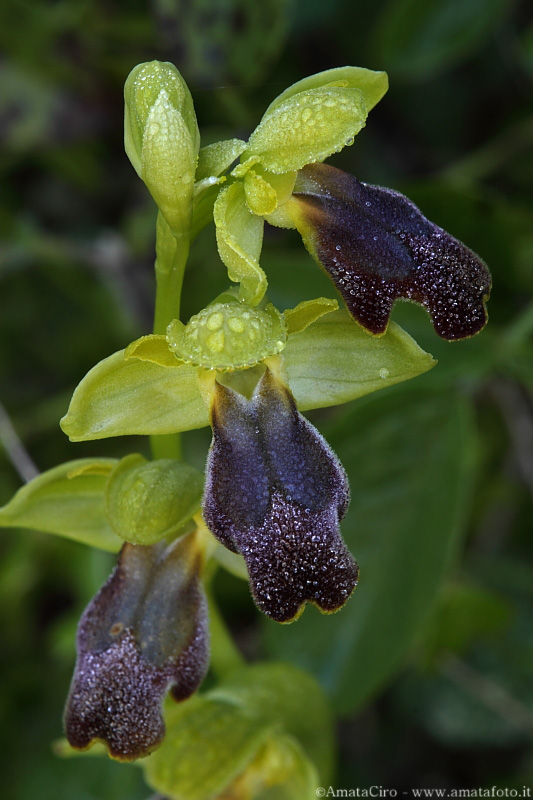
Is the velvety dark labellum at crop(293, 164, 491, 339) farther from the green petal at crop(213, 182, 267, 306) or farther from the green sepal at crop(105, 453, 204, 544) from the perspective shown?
the green sepal at crop(105, 453, 204, 544)

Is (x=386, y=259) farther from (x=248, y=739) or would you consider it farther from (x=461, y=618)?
(x=461, y=618)

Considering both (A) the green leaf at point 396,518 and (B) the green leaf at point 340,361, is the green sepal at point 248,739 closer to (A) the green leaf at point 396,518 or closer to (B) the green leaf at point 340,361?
(A) the green leaf at point 396,518

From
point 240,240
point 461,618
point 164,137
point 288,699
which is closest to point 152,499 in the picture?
point 240,240

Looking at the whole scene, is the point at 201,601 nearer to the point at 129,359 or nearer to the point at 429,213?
the point at 129,359

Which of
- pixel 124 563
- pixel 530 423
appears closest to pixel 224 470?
pixel 124 563

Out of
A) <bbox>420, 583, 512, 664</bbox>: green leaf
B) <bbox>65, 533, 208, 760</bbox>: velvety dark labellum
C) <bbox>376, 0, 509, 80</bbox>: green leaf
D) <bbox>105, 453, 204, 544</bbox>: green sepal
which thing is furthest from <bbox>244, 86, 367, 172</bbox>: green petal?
<bbox>420, 583, 512, 664</bbox>: green leaf

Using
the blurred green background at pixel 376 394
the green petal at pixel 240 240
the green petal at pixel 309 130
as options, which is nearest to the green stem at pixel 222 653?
the blurred green background at pixel 376 394
